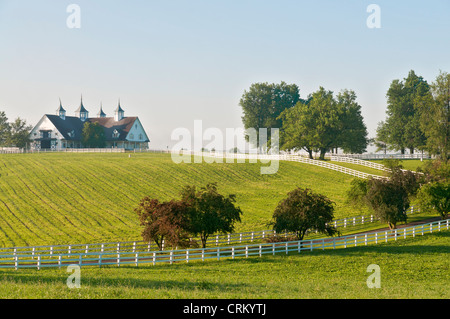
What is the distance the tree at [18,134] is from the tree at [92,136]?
39.8 feet

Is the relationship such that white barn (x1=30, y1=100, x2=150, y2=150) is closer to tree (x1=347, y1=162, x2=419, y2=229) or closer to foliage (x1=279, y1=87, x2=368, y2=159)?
foliage (x1=279, y1=87, x2=368, y2=159)

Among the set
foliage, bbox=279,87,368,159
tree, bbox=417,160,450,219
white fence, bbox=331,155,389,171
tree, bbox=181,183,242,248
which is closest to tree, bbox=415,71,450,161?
white fence, bbox=331,155,389,171

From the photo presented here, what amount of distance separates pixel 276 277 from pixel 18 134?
9601 cm

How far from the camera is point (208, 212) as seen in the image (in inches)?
1281

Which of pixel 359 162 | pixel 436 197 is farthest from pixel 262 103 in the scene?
pixel 436 197

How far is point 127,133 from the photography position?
12025 cm

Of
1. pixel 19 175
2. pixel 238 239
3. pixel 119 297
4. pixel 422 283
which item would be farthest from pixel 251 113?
pixel 119 297

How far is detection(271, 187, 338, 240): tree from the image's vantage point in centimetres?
3338

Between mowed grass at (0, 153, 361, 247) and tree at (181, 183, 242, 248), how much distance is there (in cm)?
884

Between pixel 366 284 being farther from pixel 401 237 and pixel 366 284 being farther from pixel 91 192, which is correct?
pixel 91 192

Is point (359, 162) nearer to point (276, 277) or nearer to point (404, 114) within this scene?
point (404, 114)

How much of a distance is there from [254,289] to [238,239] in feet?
61.2

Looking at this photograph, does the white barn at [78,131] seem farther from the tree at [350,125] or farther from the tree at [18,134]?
the tree at [350,125]

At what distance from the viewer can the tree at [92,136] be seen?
370ft
